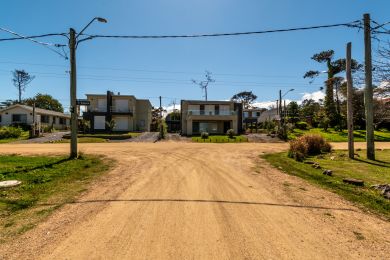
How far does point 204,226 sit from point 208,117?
47.0 m

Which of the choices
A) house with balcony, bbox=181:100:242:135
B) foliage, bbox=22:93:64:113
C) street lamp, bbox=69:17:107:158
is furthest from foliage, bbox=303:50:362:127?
foliage, bbox=22:93:64:113

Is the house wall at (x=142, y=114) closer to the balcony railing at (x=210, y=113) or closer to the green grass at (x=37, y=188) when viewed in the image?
the balcony railing at (x=210, y=113)

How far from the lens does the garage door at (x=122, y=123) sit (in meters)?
55.2

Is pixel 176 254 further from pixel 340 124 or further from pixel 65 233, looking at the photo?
pixel 340 124

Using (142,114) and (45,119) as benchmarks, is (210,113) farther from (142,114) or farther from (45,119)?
(45,119)

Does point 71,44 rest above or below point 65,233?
above

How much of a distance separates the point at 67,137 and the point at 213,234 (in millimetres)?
37200

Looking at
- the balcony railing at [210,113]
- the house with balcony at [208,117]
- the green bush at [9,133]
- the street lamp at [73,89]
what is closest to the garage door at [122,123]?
the house with balcony at [208,117]

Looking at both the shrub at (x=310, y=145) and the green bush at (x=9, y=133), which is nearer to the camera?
the shrub at (x=310, y=145)

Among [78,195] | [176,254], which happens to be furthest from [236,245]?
[78,195]

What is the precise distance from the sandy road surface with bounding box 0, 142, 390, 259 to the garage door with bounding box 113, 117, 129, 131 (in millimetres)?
46649

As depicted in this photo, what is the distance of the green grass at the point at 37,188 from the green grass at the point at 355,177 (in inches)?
286

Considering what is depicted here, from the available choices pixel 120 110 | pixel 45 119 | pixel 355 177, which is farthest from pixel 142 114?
pixel 355 177

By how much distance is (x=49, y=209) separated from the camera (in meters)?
7.05
